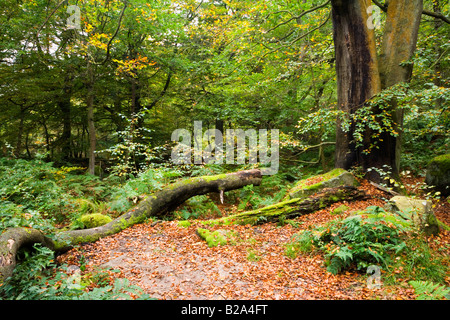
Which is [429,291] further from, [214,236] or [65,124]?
[65,124]

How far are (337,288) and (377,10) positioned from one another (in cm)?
887

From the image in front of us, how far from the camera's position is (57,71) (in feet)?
35.0

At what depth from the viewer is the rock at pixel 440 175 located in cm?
661

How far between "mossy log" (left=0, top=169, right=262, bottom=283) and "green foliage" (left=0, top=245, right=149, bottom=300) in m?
0.16

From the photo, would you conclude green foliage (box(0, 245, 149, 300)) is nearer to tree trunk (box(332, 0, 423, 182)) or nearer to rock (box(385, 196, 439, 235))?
rock (box(385, 196, 439, 235))

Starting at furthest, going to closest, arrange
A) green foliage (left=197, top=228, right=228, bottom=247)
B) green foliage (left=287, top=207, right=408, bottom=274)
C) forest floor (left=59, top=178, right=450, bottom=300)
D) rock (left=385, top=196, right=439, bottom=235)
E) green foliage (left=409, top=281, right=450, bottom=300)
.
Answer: green foliage (left=197, top=228, right=228, bottom=247) < rock (left=385, top=196, right=439, bottom=235) < green foliage (left=287, top=207, right=408, bottom=274) < forest floor (left=59, top=178, right=450, bottom=300) < green foliage (left=409, top=281, right=450, bottom=300)

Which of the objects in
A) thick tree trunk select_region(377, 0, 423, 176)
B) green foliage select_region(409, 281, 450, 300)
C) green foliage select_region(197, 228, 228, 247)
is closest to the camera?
green foliage select_region(409, 281, 450, 300)

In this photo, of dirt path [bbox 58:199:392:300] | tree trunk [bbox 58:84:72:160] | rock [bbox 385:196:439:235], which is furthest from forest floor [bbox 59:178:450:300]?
tree trunk [bbox 58:84:72:160]

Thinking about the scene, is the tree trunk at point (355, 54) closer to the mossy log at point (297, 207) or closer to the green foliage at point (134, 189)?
the mossy log at point (297, 207)

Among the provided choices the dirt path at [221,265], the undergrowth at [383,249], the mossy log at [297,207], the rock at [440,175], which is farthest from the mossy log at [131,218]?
the rock at [440,175]

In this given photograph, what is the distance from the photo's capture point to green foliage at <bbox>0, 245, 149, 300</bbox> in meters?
2.73

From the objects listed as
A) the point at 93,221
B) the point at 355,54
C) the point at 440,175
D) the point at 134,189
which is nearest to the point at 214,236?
the point at 93,221

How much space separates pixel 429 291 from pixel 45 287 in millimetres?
4724
